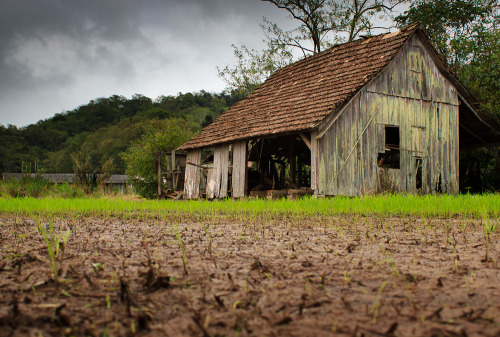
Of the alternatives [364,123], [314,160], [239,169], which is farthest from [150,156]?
[364,123]

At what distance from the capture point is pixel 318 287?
83.1 inches

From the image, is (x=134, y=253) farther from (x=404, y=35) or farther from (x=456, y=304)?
(x=404, y=35)

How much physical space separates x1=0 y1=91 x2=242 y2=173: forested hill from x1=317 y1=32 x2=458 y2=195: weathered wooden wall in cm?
3404

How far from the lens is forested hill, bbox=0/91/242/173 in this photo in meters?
50.5

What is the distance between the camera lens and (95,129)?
59.2m

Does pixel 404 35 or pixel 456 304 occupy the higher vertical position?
pixel 404 35

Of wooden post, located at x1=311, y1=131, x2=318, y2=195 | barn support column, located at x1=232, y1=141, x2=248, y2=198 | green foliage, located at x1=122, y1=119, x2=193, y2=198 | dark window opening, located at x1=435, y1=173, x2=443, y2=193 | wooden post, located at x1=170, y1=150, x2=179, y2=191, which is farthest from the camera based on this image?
green foliage, located at x1=122, y1=119, x2=193, y2=198

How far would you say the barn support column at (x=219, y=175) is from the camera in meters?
14.8

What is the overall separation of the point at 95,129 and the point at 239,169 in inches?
1990

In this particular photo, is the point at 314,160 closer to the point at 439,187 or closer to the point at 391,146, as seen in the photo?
the point at 391,146

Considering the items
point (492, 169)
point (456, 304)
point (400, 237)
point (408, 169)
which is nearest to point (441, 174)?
point (408, 169)

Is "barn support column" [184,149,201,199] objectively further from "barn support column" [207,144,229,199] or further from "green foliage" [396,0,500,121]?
"green foliage" [396,0,500,121]

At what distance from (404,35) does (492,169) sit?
7256mm

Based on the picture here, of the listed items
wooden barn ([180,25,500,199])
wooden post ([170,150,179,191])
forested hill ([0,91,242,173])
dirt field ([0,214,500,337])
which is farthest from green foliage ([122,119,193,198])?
dirt field ([0,214,500,337])
